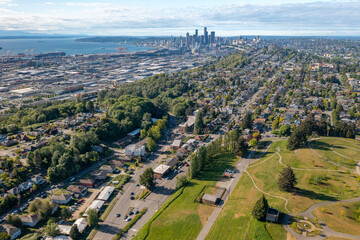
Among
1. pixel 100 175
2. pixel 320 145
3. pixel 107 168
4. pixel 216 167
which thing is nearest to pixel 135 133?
pixel 107 168

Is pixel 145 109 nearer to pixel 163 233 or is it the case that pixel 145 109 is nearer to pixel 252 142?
pixel 252 142

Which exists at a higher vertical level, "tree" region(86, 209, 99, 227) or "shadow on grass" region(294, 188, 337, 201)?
"shadow on grass" region(294, 188, 337, 201)

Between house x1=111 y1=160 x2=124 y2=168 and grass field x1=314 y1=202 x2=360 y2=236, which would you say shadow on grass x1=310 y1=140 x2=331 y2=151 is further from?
house x1=111 y1=160 x2=124 y2=168

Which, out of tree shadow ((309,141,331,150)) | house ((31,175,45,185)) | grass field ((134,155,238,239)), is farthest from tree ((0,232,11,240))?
tree shadow ((309,141,331,150))

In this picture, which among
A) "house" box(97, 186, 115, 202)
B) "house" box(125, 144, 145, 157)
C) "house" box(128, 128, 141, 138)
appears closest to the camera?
"house" box(97, 186, 115, 202)

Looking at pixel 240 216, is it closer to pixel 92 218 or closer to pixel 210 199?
pixel 210 199
